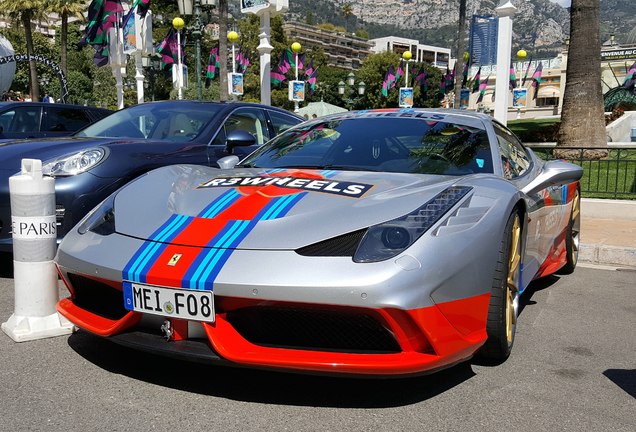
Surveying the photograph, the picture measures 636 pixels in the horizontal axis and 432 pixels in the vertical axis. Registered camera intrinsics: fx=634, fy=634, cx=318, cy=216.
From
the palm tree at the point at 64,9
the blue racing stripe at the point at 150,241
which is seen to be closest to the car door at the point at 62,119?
the blue racing stripe at the point at 150,241

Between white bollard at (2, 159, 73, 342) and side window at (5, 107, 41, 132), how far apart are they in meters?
5.67

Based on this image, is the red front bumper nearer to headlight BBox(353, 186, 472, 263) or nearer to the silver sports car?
the silver sports car

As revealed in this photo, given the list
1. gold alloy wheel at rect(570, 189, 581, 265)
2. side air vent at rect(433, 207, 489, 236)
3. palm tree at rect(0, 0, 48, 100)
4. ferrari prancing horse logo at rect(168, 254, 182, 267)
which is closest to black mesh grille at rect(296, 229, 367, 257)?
side air vent at rect(433, 207, 489, 236)

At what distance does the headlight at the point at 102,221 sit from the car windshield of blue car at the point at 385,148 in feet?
3.33

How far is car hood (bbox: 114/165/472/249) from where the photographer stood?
2.58 m

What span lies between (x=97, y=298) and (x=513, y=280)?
2057 mm

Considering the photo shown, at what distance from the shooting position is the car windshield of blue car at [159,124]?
223 inches

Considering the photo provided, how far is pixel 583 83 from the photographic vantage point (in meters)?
13.2

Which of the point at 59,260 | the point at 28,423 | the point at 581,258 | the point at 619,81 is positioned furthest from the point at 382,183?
the point at 619,81

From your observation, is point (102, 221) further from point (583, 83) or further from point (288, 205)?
point (583, 83)

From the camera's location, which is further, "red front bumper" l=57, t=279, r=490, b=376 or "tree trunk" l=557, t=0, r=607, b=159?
"tree trunk" l=557, t=0, r=607, b=159

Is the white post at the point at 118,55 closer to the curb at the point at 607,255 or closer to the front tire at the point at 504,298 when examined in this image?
the curb at the point at 607,255

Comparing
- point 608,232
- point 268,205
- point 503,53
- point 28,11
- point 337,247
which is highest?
point 28,11

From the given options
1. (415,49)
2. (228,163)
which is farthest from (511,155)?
(415,49)
